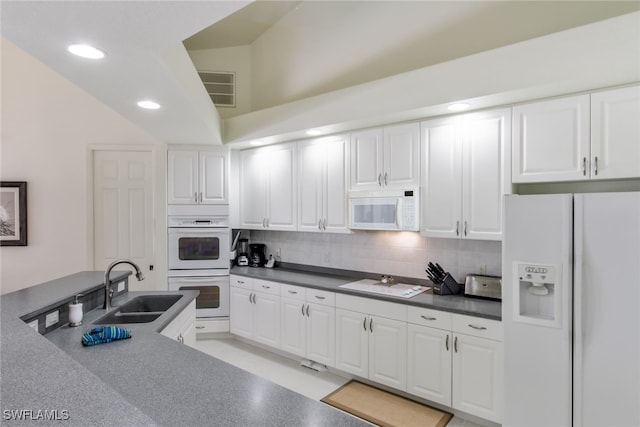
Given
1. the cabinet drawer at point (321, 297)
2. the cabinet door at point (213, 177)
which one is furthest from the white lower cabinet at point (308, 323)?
the cabinet door at point (213, 177)

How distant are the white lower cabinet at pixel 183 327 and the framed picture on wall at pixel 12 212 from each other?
2940 mm

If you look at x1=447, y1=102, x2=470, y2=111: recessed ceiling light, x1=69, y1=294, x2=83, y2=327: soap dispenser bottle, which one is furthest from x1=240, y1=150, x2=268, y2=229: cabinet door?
x1=69, y1=294, x2=83, y2=327: soap dispenser bottle

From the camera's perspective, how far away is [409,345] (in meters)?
2.91

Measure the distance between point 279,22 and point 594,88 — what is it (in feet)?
10.9

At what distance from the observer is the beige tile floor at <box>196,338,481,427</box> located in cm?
324

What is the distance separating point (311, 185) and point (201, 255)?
1.62 meters

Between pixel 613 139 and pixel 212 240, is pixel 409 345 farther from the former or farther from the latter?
pixel 212 240

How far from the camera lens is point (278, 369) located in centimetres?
366

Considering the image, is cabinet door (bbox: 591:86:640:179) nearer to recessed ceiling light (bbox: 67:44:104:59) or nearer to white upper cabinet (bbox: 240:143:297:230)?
white upper cabinet (bbox: 240:143:297:230)

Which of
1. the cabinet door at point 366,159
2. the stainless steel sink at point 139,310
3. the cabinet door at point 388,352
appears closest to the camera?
the stainless steel sink at point 139,310

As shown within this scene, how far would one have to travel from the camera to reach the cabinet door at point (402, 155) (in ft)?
10.2

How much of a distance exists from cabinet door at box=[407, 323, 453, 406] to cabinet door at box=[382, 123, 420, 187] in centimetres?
121

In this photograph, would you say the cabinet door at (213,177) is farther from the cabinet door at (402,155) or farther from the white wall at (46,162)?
the cabinet door at (402,155)

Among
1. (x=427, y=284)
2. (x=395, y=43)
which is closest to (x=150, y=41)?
(x=395, y=43)
